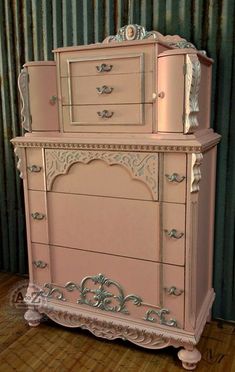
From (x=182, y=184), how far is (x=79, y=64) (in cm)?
87

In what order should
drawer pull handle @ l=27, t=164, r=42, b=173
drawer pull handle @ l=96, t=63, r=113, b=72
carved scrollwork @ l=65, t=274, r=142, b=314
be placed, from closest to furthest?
1. drawer pull handle @ l=96, t=63, r=113, b=72
2. carved scrollwork @ l=65, t=274, r=142, b=314
3. drawer pull handle @ l=27, t=164, r=42, b=173

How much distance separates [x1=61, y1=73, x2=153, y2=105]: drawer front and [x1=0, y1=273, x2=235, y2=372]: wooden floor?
1.44 metres

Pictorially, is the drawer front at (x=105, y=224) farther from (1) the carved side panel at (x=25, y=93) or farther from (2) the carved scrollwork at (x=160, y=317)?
(1) the carved side panel at (x=25, y=93)

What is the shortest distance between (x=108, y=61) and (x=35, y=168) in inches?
29.9

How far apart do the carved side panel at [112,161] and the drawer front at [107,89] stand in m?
0.28

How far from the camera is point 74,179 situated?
87.0 inches

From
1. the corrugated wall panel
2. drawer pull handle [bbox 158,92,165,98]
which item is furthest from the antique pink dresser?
the corrugated wall panel

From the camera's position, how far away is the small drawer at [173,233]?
1965 mm

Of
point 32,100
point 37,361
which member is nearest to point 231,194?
point 32,100

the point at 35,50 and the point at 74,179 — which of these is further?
the point at 35,50

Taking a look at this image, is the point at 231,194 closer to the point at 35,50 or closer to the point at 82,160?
the point at 82,160

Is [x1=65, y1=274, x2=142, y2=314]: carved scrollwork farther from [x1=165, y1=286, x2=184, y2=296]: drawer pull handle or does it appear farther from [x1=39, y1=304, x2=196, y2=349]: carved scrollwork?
[x1=165, y1=286, x2=184, y2=296]: drawer pull handle

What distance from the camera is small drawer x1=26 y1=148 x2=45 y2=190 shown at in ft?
7.50

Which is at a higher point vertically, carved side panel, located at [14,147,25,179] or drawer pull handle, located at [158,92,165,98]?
drawer pull handle, located at [158,92,165,98]
